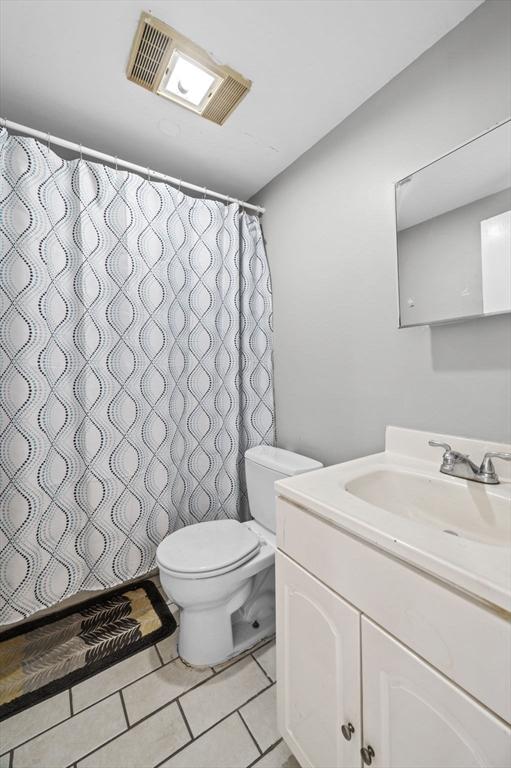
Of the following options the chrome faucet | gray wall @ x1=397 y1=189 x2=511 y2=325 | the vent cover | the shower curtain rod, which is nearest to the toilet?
the chrome faucet

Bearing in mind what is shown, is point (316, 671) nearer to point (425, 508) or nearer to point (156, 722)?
point (425, 508)

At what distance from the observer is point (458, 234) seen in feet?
3.29

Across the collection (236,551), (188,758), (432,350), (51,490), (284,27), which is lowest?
(188,758)

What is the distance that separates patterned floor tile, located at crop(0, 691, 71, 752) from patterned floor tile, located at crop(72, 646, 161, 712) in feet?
0.13

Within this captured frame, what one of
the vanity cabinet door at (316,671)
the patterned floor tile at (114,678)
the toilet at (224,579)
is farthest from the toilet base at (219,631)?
the vanity cabinet door at (316,671)

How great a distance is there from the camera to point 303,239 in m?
1.61

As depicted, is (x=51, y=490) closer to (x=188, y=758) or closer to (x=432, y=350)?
(x=188, y=758)

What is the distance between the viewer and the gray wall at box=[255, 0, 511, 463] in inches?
37.7

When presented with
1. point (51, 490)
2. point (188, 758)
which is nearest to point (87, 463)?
point (51, 490)

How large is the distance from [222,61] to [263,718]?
2219mm

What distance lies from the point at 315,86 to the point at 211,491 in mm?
1861

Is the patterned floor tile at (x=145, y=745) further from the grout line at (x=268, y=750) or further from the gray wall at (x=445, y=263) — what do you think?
the gray wall at (x=445, y=263)

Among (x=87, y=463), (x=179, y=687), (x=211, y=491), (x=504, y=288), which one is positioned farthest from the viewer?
(x=211, y=491)

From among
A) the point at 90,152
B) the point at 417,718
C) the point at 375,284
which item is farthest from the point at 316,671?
the point at 90,152
